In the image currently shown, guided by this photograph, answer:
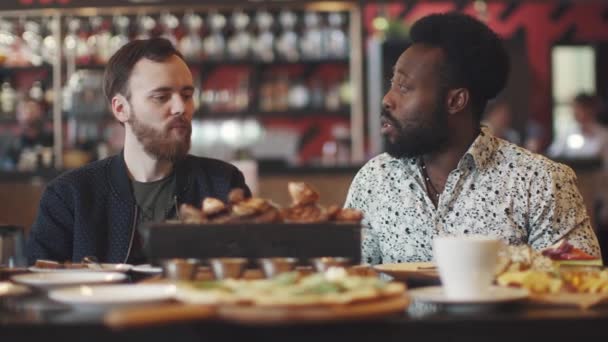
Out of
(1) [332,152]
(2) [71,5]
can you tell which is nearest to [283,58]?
(1) [332,152]

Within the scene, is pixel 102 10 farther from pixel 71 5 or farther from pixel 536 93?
pixel 536 93

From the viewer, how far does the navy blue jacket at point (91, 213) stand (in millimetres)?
2913

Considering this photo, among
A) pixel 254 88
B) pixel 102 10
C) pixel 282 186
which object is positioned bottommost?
pixel 282 186

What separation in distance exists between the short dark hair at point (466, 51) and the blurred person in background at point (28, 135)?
19.4 feet

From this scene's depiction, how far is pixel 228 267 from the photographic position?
1.81 meters

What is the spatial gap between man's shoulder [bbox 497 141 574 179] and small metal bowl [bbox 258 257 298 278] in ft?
4.05

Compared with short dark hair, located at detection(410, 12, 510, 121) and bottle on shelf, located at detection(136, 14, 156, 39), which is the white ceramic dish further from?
bottle on shelf, located at detection(136, 14, 156, 39)

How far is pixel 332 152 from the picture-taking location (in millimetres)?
9578

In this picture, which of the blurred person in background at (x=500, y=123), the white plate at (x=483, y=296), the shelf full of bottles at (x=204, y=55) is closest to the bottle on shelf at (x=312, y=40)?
the shelf full of bottles at (x=204, y=55)

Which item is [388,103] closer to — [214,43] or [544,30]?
[214,43]

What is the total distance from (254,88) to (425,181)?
6253mm

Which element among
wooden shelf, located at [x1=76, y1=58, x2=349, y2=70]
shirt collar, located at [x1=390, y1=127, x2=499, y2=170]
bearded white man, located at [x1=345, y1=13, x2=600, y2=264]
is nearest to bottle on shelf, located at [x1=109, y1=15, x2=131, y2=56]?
wooden shelf, located at [x1=76, y1=58, x2=349, y2=70]

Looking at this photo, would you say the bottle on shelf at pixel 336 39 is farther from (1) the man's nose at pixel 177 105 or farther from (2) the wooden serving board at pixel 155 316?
(2) the wooden serving board at pixel 155 316

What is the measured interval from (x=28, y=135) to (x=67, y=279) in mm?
6956
